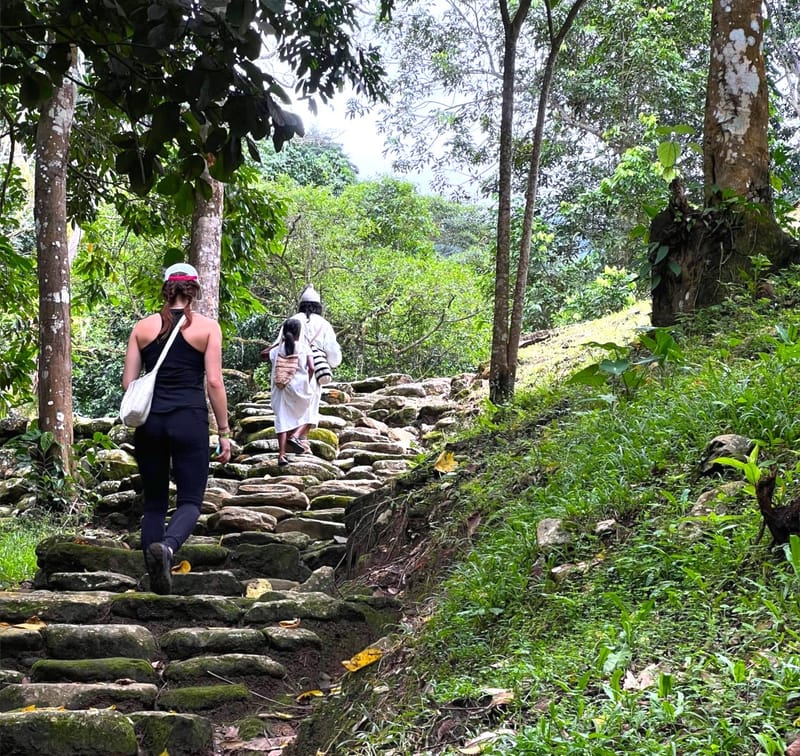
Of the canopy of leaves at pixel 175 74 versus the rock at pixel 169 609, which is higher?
the canopy of leaves at pixel 175 74

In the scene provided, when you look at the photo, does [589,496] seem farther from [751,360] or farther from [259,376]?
[259,376]

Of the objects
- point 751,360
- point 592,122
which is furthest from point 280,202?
point 592,122

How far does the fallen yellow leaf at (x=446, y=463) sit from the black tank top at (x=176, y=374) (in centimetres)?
197

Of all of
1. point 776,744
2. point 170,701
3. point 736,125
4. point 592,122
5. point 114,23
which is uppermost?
point 592,122

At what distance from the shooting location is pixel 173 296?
17.2 feet

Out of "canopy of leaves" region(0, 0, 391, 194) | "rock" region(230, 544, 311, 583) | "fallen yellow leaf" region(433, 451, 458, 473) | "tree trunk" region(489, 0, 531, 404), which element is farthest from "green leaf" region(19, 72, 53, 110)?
"tree trunk" region(489, 0, 531, 404)

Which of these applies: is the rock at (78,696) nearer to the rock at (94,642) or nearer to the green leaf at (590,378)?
the rock at (94,642)

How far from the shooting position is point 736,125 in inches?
258

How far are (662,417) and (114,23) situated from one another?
3042mm

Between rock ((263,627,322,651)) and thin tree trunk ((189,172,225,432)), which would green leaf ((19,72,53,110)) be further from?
thin tree trunk ((189,172,225,432))

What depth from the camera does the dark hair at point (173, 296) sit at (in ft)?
17.1

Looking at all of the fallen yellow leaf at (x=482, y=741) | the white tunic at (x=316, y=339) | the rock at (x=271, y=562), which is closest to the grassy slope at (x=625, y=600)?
the fallen yellow leaf at (x=482, y=741)

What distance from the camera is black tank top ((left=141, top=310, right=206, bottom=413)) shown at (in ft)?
16.9

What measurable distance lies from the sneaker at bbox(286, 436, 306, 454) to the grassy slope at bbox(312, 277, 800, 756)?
501 cm
